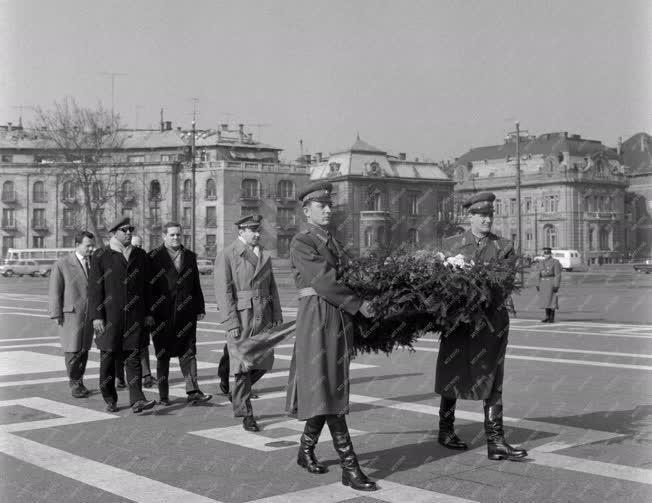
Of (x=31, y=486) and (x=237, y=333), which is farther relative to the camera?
(x=237, y=333)

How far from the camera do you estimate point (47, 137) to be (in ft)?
171

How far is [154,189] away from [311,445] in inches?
3158

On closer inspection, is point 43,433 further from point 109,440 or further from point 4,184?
point 4,184

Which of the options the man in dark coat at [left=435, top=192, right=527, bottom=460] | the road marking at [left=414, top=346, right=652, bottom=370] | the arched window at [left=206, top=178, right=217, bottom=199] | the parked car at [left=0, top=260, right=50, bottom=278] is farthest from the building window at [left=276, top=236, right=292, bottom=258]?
the man in dark coat at [left=435, top=192, right=527, bottom=460]

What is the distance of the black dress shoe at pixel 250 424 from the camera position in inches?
308

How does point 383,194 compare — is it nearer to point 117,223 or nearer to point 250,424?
point 117,223

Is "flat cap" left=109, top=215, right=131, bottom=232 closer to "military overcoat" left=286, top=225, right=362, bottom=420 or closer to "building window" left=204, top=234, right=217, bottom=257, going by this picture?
"military overcoat" left=286, top=225, right=362, bottom=420

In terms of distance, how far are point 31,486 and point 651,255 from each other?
109 m

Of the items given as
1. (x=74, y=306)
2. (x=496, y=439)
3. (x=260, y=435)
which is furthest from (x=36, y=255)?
(x=496, y=439)

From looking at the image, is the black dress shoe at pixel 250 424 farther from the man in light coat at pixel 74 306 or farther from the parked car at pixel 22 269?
the parked car at pixel 22 269

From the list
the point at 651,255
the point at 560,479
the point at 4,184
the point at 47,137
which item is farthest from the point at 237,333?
the point at 651,255

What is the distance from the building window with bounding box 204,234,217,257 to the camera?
8238 centimetres

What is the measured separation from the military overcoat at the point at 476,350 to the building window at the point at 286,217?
8048 cm

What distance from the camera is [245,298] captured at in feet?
27.9
